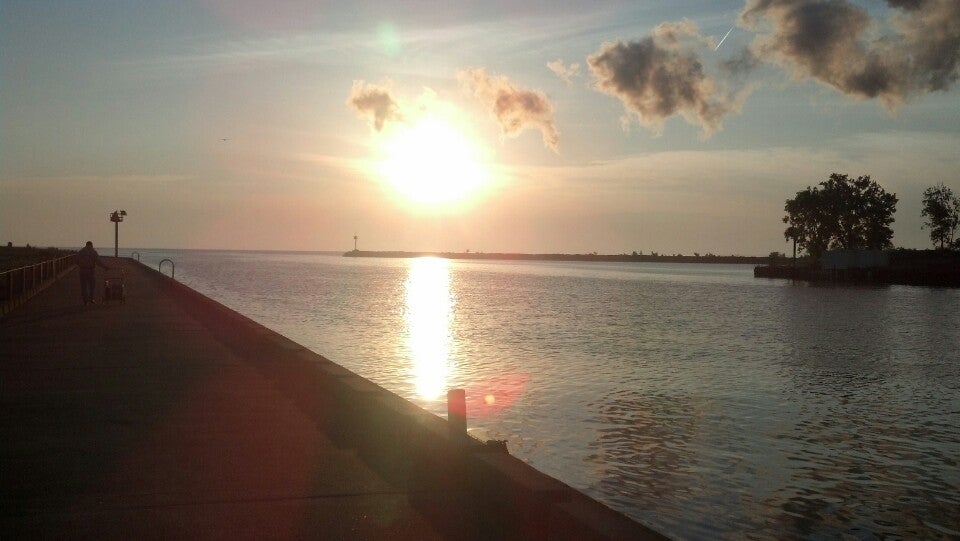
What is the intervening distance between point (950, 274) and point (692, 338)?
92.5 metres

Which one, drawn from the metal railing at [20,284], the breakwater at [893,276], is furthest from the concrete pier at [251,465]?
the breakwater at [893,276]

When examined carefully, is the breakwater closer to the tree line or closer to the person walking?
the tree line

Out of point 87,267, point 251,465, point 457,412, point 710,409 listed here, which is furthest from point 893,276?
point 251,465

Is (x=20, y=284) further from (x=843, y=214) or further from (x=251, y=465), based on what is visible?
(x=843, y=214)

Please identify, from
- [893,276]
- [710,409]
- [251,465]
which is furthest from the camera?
[893,276]

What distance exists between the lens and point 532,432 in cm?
1335

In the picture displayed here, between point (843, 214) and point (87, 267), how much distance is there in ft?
370

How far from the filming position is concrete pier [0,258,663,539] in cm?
634

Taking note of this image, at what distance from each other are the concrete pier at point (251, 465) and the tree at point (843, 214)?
119 m

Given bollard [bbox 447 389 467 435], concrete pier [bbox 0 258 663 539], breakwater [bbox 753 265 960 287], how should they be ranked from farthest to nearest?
breakwater [bbox 753 265 960 287] → bollard [bbox 447 389 467 435] → concrete pier [bbox 0 258 663 539]

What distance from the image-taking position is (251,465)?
8188mm

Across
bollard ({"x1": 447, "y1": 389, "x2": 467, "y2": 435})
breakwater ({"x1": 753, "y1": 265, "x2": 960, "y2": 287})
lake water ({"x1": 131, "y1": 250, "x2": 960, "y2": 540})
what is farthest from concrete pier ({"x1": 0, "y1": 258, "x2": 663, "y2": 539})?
breakwater ({"x1": 753, "y1": 265, "x2": 960, "y2": 287})

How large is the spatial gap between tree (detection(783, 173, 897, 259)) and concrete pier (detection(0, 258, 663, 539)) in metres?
119

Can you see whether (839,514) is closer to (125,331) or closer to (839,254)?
(125,331)
